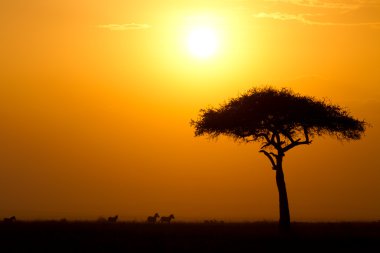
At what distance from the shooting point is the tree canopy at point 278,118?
186 ft

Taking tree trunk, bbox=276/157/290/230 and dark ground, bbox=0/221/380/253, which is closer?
dark ground, bbox=0/221/380/253

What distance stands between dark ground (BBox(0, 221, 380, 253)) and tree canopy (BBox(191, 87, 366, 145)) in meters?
11.6

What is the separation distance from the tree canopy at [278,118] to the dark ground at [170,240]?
11636 mm

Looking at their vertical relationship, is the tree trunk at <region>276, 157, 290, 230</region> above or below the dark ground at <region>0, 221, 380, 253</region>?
above

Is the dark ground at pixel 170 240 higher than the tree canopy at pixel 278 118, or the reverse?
the tree canopy at pixel 278 118

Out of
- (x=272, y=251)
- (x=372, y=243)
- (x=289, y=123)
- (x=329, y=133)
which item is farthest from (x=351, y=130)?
(x=272, y=251)

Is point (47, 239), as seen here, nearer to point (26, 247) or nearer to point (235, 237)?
point (26, 247)

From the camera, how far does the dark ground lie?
3562 cm

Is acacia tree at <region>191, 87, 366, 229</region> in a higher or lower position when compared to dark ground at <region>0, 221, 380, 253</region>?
higher

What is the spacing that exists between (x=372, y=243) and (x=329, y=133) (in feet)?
66.2

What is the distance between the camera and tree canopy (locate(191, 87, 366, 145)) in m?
56.8

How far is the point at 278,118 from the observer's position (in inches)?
2235

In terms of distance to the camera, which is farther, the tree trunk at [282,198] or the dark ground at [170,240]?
the tree trunk at [282,198]

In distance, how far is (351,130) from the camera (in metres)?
59.6
